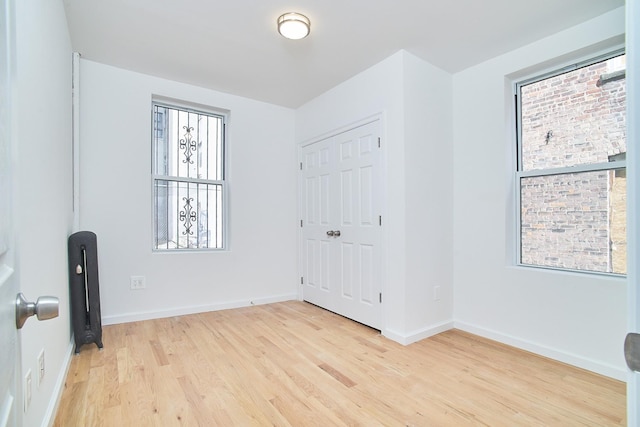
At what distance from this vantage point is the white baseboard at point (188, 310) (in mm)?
3113

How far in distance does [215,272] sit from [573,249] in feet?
11.2

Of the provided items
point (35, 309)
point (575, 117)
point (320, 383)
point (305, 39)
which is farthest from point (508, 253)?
point (35, 309)

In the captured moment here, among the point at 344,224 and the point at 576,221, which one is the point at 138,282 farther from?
the point at 576,221

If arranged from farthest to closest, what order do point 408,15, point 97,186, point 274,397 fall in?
point 97,186
point 408,15
point 274,397

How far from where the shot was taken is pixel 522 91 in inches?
111

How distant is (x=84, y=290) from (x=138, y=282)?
0.71 meters

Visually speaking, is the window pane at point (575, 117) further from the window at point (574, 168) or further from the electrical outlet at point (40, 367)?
the electrical outlet at point (40, 367)

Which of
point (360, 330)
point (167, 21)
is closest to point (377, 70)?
point (167, 21)

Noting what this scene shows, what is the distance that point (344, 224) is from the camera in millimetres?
3430

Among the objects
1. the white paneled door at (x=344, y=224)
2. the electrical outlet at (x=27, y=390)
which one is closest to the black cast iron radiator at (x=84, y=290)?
the electrical outlet at (x=27, y=390)

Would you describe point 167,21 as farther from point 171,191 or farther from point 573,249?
point 573,249

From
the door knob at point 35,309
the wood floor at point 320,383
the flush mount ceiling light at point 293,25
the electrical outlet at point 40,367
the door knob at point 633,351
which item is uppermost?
the flush mount ceiling light at point 293,25

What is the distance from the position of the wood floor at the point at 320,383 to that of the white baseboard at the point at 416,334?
69 mm

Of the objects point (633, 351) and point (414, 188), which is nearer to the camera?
point (633, 351)
